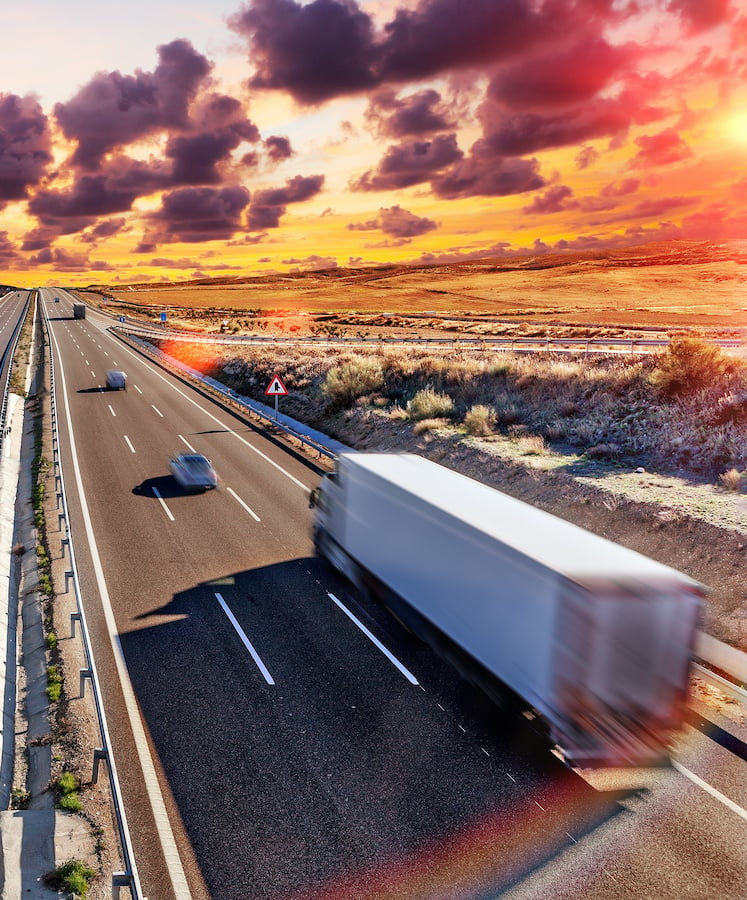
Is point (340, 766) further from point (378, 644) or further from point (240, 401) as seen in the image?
point (240, 401)

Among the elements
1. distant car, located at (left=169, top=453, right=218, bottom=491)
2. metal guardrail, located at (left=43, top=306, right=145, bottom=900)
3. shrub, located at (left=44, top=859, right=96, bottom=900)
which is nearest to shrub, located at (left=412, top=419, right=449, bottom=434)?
distant car, located at (left=169, top=453, right=218, bottom=491)

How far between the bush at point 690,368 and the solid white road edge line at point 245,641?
16899 millimetres

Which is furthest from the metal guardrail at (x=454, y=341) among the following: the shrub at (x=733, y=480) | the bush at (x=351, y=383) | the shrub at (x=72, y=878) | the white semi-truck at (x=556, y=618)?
the shrub at (x=72, y=878)

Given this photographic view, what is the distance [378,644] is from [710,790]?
18.3ft

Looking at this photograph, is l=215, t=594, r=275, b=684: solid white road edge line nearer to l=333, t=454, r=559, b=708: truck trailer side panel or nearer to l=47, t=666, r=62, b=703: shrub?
l=333, t=454, r=559, b=708: truck trailer side panel

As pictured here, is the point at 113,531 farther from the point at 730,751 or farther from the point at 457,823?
the point at 730,751

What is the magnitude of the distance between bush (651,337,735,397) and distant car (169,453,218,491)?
51.9 ft

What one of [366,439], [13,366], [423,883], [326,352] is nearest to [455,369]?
[366,439]

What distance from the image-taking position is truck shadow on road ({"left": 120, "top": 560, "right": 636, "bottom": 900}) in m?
7.36

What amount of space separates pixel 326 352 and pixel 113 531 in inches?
1230

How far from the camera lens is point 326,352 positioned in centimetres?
4728

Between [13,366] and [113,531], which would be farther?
[13,366]

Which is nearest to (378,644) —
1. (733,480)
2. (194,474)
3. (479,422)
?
(733,480)

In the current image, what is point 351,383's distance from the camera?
32875 millimetres
